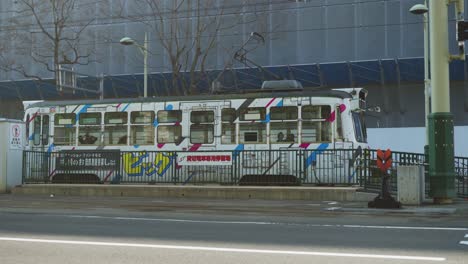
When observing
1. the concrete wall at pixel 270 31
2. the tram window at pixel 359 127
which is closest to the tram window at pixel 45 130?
the tram window at pixel 359 127

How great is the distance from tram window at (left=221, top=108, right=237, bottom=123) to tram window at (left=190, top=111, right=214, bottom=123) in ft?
1.36

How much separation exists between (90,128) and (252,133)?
6184mm

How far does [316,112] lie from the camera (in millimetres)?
19406

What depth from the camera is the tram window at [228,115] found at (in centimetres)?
2025

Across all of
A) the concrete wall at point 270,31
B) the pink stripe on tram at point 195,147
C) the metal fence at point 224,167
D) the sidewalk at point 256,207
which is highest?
the concrete wall at point 270,31

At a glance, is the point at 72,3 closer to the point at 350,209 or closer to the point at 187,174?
the point at 187,174

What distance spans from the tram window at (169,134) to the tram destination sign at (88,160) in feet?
5.21

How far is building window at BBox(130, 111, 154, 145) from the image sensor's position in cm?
2127

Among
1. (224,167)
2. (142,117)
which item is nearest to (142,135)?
(142,117)

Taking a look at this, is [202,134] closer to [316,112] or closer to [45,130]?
[316,112]

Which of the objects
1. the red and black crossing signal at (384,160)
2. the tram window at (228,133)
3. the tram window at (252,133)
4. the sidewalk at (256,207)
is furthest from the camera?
the tram window at (228,133)

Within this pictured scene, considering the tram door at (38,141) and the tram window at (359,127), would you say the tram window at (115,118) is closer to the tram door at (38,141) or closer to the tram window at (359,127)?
the tram door at (38,141)

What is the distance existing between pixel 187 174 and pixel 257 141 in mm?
2636

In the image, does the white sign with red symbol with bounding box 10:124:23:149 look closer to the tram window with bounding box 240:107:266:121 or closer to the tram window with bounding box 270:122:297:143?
the tram window with bounding box 240:107:266:121
